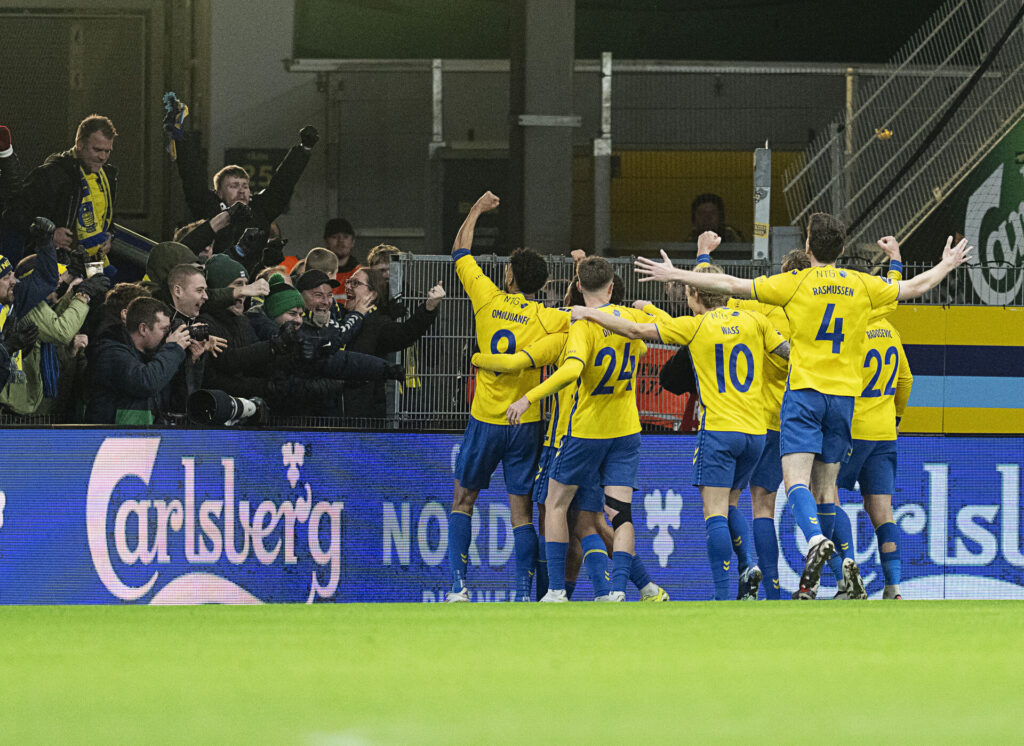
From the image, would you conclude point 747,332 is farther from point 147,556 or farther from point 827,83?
point 827,83

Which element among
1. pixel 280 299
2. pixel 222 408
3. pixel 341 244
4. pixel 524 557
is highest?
pixel 341 244

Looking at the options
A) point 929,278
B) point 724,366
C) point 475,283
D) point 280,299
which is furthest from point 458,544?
point 929,278

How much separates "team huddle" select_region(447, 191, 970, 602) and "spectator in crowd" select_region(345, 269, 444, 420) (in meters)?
0.72

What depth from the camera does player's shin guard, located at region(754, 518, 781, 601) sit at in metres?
9.04

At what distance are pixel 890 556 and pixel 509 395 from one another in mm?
2441

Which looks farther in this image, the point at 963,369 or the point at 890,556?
the point at 963,369

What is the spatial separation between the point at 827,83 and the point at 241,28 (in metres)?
6.54

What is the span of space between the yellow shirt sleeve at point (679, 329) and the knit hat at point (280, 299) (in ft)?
10.7

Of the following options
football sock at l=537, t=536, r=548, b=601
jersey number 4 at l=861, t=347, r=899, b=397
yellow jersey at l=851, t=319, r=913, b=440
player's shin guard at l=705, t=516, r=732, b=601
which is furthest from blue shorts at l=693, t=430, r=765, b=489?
football sock at l=537, t=536, r=548, b=601

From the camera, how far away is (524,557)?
9.31 metres

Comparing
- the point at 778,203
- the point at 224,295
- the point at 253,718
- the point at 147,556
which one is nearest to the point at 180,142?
the point at 224,295

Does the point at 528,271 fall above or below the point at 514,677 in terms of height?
above

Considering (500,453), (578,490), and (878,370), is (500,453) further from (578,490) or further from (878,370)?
(878,370)

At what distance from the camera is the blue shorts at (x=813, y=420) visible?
808 centimetres
